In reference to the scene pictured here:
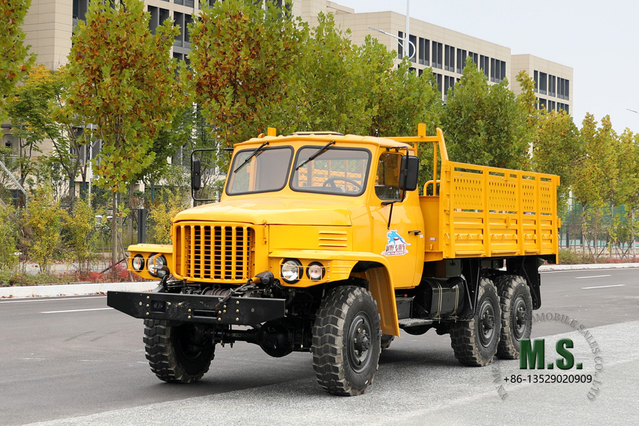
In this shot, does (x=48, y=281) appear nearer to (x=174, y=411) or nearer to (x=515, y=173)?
(x=515, y=173)

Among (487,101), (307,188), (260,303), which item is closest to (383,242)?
(307,188)

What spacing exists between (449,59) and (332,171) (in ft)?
270

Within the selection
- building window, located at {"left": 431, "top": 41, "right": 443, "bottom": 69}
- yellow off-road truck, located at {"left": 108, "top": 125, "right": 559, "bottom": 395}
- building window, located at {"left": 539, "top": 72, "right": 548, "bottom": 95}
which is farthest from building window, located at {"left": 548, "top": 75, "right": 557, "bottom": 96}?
yellow off-road truck, located at {"left": 108, "top": 125, "right": 559, "bottom": 395}

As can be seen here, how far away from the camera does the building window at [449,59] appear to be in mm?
89375

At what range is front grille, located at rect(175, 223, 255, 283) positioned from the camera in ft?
28.9

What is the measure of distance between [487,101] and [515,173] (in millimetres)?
23216

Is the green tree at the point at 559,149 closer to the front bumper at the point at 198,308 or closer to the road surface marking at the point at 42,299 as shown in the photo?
the road surface marking at the point at 42,299

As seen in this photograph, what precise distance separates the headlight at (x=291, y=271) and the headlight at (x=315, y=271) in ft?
0.30

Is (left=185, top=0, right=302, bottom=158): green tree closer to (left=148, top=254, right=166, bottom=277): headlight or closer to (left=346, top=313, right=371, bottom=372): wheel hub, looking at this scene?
(left=148, top=254, right=166, bottom=277): headlight

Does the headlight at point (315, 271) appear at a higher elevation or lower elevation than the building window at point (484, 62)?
lower

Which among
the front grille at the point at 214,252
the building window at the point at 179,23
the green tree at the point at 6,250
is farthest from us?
the building window at the point at 179,23

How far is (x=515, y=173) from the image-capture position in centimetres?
1233

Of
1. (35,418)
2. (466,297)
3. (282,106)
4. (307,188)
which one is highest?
(282,106)

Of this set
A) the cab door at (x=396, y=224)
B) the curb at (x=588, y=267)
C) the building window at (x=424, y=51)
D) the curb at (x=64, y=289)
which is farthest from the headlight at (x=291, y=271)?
the building window at (x=424, y=51)
